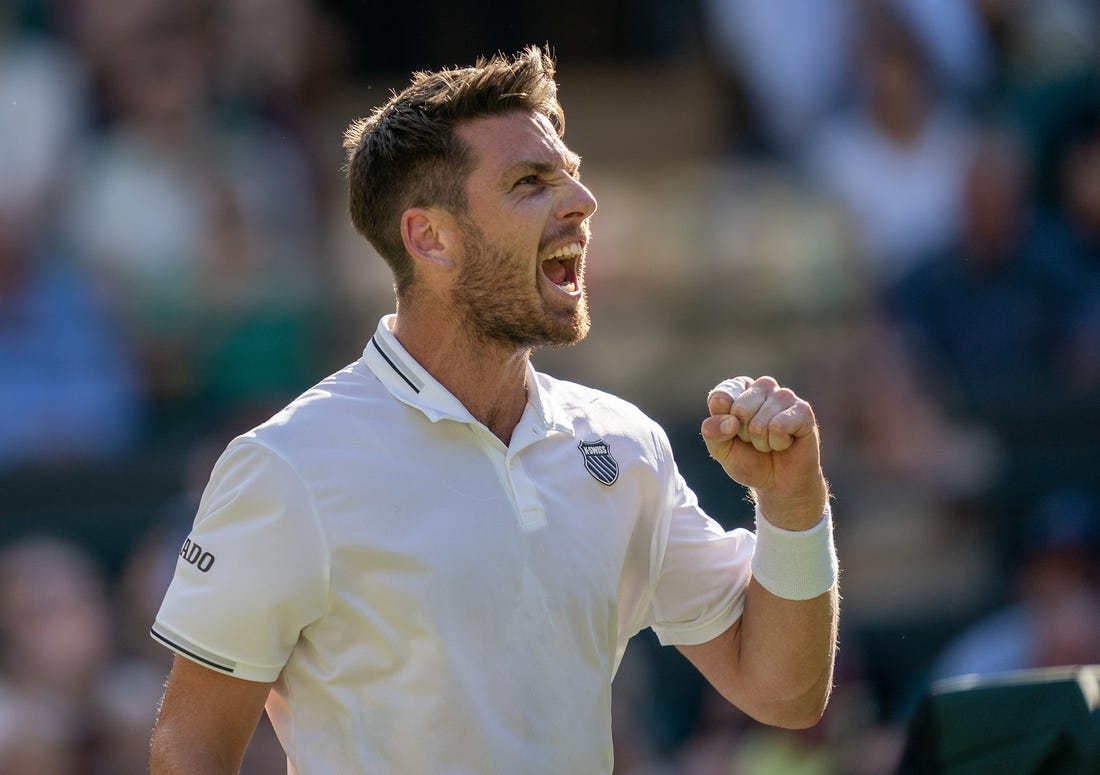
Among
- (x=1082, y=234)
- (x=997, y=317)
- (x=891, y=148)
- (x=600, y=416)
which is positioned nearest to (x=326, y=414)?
(x=600, y=416)

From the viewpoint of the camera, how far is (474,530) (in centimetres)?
273

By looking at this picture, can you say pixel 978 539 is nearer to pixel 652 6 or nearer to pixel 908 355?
pixel 908 355

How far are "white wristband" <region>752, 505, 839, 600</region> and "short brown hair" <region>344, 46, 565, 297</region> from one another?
790 millimetres

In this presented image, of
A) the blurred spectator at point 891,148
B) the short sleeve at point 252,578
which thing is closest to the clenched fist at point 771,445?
the short sleeve at point 252,578

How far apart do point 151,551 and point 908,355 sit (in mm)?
3285

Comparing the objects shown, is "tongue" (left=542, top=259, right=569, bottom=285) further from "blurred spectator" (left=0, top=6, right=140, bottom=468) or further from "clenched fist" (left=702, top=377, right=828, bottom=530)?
"blurred spectator" (left=0, top=6, right=140, bottom=468)

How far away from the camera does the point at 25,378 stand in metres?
6.72

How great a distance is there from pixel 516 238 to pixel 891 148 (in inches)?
210

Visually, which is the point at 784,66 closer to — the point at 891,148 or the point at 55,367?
the point at 891,148

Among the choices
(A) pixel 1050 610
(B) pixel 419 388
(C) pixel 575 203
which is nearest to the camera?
(B) pixel 419 388

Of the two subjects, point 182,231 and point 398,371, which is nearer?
point 398,371

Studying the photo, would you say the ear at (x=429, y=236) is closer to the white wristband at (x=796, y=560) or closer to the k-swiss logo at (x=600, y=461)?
the k-swiss logo at (x=600, y=461)

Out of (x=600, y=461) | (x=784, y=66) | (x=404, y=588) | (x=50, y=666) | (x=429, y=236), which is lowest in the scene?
(x=50, y=666)

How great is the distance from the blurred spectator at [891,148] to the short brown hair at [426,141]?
16.3 ft
